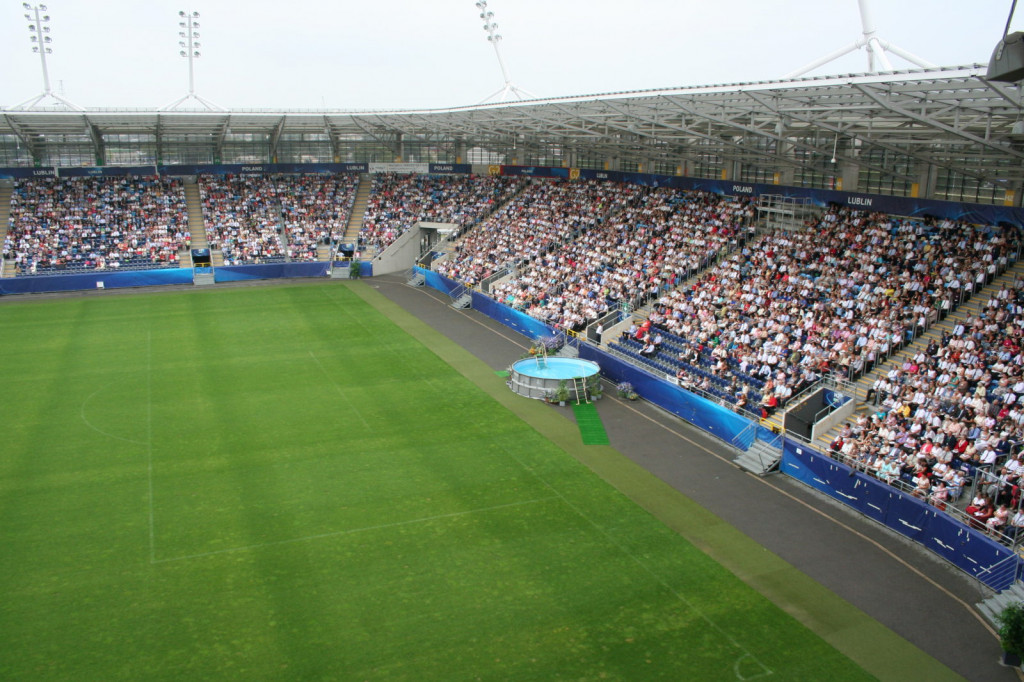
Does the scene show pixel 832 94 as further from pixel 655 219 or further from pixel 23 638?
pixel 23 638

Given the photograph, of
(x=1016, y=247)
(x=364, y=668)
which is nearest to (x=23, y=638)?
(x=364, y=668)

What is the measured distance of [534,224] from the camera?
50406 millimetres

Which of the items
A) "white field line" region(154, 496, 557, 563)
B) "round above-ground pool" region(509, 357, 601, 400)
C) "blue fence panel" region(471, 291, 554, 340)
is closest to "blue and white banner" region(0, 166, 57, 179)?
"blue fence panel" region(471, 291, 554, 340)

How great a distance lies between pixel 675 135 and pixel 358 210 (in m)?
29.4

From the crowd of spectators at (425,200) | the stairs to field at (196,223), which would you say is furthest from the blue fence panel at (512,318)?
the stairs to field at (196,223)

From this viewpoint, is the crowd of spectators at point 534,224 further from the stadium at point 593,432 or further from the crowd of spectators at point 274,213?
the crowd of spectators at point 274,213

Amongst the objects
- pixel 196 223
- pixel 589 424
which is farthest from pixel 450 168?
pixel 589 424

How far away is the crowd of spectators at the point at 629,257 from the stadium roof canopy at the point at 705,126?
2.69 meters

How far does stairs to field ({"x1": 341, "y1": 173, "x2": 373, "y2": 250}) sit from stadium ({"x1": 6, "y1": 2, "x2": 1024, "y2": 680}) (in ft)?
32.3

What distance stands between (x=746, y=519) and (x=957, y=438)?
5653mm

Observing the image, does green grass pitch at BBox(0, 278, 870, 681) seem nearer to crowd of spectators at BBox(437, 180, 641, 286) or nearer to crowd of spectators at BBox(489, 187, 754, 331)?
crowd of spectators at BBox(489, 187, 754, 331)

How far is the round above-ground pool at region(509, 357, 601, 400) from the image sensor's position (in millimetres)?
28594

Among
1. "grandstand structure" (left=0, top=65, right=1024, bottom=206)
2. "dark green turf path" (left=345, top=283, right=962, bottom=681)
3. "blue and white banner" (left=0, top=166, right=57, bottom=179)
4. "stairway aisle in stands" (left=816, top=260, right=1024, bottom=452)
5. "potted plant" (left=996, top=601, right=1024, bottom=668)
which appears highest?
"grandstand structure" (left=0, top=65, right=1024, bottom=206)

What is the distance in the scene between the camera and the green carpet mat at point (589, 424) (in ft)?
81.1
